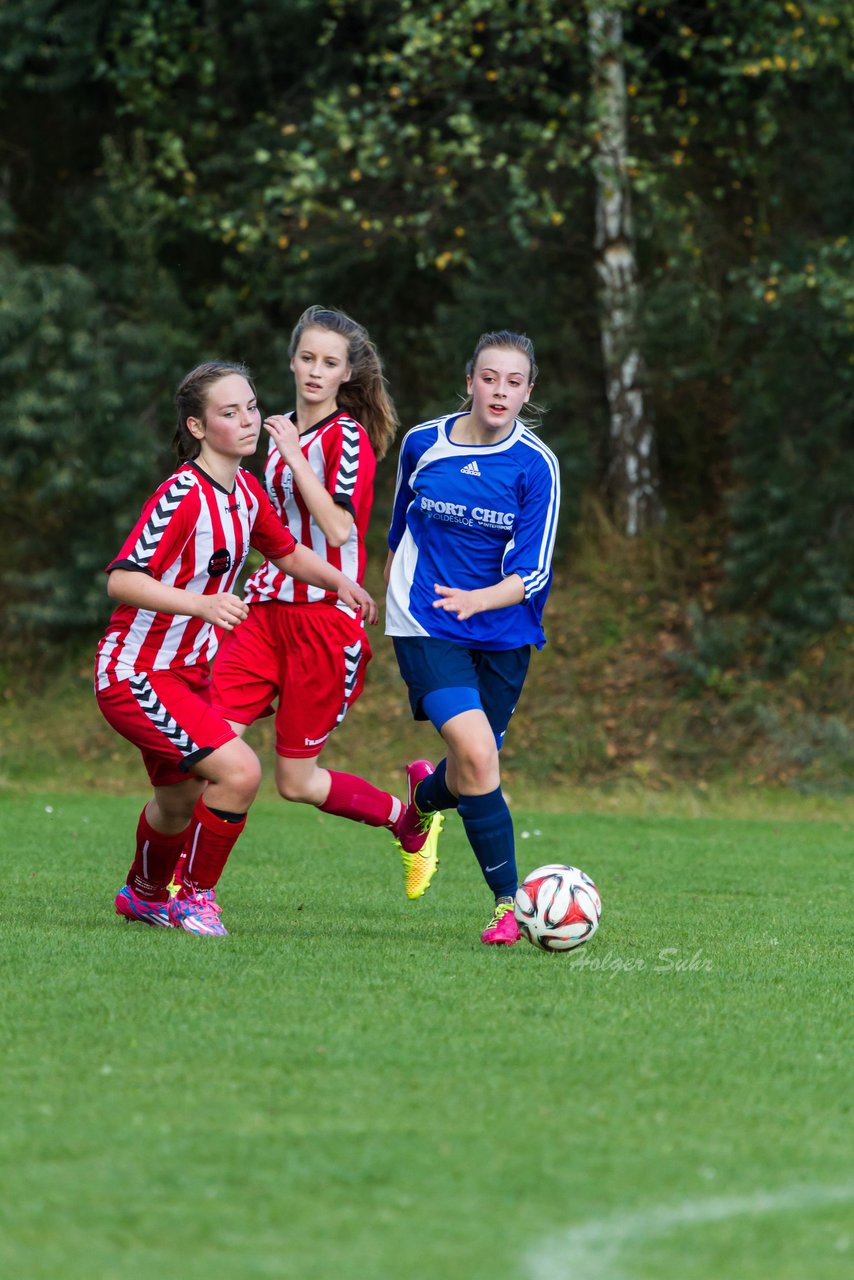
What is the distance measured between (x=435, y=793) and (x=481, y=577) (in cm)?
94

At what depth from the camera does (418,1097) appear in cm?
364

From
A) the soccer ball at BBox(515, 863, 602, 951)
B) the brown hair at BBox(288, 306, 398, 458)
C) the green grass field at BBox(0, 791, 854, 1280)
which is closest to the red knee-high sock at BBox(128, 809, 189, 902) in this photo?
the green grass field at BBox(0, 791, 854, 1280)

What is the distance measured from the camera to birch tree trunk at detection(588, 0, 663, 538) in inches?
539

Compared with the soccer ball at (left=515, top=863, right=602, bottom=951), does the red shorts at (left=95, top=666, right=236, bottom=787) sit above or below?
above

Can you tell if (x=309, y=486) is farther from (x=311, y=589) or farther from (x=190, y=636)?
(x=190, y=636)

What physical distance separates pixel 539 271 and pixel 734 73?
311 centimetres

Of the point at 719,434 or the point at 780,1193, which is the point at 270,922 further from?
the point at 719,434

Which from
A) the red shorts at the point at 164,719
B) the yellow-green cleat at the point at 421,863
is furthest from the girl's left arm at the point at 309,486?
the yellow-green cleat at the point at 421,863

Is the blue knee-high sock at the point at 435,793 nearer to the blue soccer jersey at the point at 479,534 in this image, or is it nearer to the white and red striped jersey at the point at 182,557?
the blue soccer jersey at the point at 479,534

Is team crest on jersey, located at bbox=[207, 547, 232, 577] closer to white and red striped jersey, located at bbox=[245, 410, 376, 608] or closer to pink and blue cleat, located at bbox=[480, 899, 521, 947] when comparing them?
white and red striped jersey, located at bbox=[245, 410, 376, 608]

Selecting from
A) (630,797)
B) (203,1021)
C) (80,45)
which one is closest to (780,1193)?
(203,1021)

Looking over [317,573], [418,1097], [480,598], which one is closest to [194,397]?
[317,573]

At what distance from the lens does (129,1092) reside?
3.65 metres

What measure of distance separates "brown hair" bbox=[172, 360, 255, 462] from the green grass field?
170 cm
